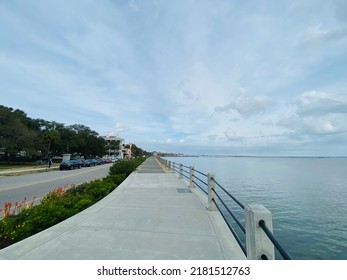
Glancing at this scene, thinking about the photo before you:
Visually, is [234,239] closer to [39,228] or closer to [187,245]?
[187,245]

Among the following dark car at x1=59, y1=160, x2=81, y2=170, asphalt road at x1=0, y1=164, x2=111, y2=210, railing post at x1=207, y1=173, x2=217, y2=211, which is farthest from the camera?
dark car at x1=59, y1=160, x2=81, y2=170

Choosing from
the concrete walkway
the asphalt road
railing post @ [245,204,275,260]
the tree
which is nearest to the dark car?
the asphalt road

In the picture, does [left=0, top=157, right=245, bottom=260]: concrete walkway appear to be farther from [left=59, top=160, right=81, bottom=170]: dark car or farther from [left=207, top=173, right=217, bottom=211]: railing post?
[left=59, top=160, right=81, bottom=170]: dark car

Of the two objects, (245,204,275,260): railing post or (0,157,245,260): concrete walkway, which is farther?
(0,157,245,260): concrete walkway

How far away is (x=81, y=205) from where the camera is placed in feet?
23.5

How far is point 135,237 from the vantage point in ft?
14.9

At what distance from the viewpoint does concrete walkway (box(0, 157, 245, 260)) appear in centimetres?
376

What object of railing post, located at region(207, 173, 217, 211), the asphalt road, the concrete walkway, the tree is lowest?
the asphalt road

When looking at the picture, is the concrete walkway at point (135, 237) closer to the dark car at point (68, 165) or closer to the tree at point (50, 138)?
the dark car at point (68, 165)

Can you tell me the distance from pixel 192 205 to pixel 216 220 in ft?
5.76
